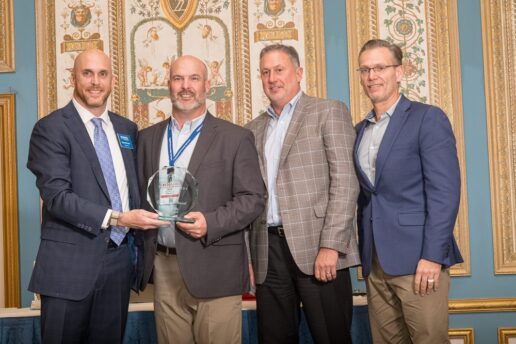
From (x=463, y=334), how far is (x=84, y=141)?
2.78 meters

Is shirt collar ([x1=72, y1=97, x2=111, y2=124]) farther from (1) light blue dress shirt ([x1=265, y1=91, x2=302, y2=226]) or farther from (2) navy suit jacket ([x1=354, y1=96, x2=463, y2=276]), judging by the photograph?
(2) navy suit jacket ([x1=354, y1=96, x2=463, y2=276])

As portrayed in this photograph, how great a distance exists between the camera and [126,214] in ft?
7.93

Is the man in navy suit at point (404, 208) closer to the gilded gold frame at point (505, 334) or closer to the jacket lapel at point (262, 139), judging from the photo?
the jacket lapel at point (262, 139)

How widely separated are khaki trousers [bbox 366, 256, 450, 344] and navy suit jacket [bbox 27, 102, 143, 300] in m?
1.14

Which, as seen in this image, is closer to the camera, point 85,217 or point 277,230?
point 85,217

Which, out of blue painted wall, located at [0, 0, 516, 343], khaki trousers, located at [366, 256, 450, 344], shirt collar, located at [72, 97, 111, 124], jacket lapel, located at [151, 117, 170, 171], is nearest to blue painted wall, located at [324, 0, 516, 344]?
blue painted wall, located at [0, 0, 516, 343]

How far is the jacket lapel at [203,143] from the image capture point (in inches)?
99.9

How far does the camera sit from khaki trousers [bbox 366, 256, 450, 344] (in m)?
2.42

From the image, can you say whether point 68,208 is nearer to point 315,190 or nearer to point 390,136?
point 315,190

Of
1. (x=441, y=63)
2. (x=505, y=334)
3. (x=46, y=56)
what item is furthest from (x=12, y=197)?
(x=505, y=334)

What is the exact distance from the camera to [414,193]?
8.17 feet

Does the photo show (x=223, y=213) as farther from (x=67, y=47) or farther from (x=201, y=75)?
(x=67, y=47)

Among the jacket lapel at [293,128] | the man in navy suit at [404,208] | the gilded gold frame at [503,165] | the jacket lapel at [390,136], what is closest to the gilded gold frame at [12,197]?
the jacket lapel at [293,128]

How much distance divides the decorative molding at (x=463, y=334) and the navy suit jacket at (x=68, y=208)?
2.51m
